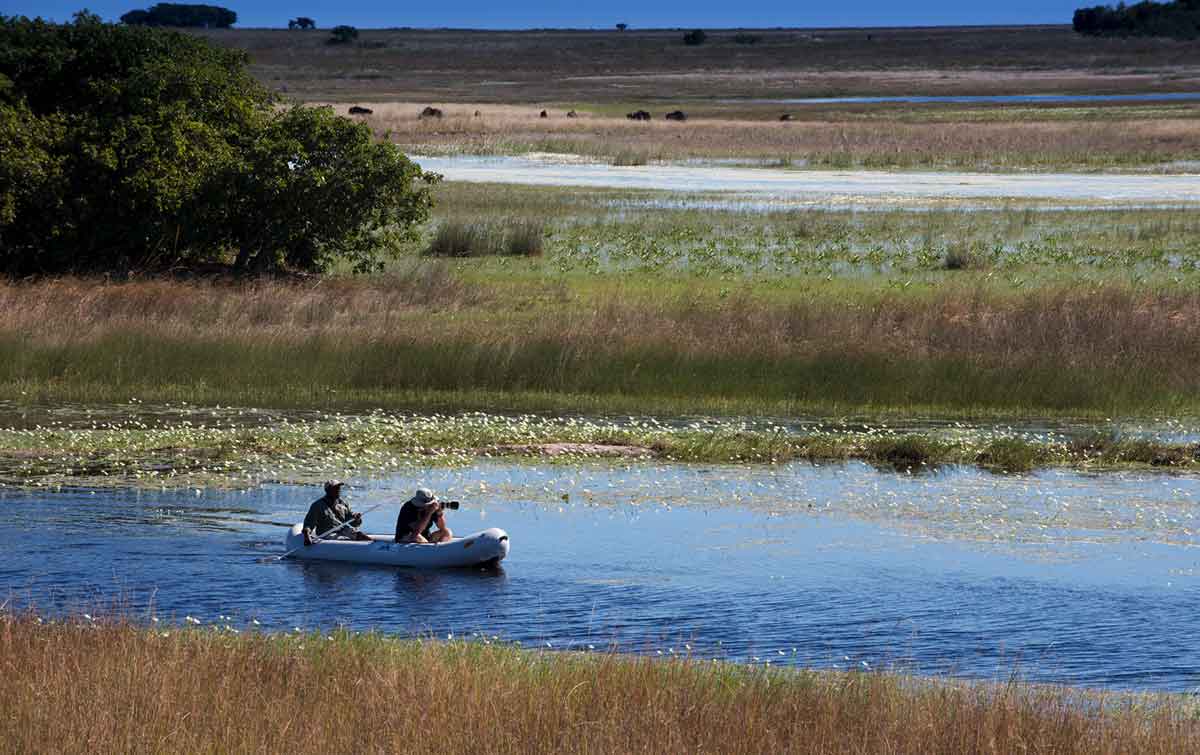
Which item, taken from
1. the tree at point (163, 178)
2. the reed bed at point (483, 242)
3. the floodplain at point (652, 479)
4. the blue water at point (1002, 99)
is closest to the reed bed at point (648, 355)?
the floodplain at point (652, 479)

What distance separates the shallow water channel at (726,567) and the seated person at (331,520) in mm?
552

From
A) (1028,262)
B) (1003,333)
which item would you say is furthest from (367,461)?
(1028,262)

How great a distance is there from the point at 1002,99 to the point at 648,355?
134 m

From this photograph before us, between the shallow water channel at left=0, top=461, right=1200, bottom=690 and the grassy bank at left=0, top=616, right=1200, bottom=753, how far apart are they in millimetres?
2234

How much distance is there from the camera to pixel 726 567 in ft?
75.8

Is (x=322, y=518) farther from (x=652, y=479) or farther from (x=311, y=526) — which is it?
(x=652, y=479)

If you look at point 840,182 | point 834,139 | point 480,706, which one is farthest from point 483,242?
point 834,139

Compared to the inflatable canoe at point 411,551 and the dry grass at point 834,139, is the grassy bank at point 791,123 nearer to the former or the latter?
the dry grass at point 834,139

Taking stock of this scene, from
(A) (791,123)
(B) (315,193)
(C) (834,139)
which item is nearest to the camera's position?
(B) (315,193)

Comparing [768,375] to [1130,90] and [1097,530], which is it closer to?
[1097,530]

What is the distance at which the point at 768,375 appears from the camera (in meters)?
36.4

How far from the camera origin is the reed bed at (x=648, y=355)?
118 feet

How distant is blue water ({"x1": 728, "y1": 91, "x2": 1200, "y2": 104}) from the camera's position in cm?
15250

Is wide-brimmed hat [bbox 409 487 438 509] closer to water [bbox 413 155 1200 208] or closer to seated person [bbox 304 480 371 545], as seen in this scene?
seated person [bbox 304 480 371 545]
